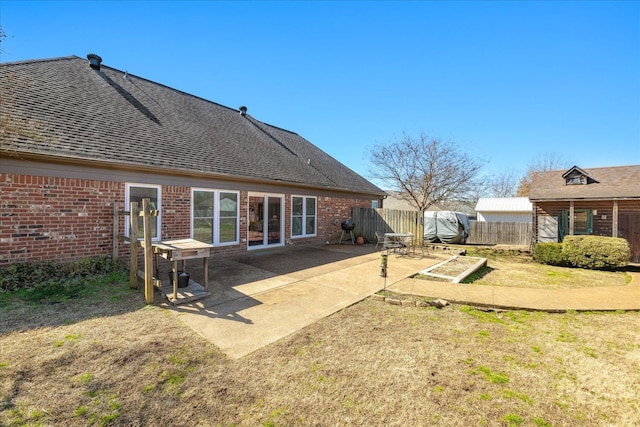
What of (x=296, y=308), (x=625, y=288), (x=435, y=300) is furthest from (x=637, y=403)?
(x=625, y=288)

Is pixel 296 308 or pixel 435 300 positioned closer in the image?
pixel 296 308

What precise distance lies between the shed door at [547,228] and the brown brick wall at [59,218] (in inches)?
736

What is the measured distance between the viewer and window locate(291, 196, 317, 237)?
1191 cm

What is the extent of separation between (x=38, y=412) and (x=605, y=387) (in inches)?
212

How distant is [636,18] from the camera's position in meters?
7.12

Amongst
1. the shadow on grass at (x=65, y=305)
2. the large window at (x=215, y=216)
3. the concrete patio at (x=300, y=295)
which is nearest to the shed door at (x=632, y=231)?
the concrete patio at (x=300, y=295)

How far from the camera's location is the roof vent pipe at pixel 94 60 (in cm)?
993

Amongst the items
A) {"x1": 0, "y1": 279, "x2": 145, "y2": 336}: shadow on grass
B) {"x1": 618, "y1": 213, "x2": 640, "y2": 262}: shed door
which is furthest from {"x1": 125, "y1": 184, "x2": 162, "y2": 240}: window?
{"x1": 618, "y1": 213, "x2": 640, "y2": 262}: shed door

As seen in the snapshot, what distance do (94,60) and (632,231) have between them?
23.7 m

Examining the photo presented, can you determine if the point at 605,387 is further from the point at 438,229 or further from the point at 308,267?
the point at 438,229

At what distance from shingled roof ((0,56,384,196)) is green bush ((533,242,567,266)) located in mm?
8818

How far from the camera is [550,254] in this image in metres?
10.5

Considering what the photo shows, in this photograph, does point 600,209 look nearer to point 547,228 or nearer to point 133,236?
point 547,228

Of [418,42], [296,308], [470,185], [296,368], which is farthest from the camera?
[470,185]
